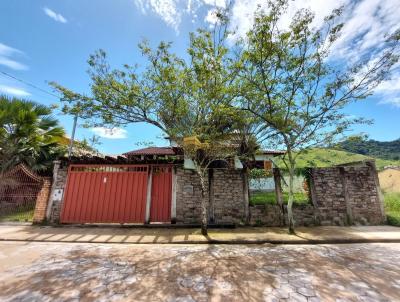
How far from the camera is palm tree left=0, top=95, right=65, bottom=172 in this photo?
9375 millimetres

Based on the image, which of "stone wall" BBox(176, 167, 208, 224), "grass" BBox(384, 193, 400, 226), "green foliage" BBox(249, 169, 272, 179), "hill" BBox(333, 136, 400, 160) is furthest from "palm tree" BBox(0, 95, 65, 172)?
"hill" BBox(333, 136, 400, 160)

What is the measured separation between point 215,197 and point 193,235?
2299 millimetres

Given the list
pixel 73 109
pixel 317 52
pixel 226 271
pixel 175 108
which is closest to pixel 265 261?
pixel 226 271

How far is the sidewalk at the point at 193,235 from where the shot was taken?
21.9 ft

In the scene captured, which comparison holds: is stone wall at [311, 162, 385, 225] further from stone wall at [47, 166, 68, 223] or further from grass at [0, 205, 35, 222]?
grass at [0, 205, 35, 222]

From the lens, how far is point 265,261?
16.1ft

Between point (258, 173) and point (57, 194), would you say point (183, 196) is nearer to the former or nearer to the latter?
point (258, 173)

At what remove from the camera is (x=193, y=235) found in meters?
7.35

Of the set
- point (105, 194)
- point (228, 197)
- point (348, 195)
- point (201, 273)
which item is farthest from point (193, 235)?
point (348, 195)

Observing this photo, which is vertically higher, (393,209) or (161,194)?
(161,194)

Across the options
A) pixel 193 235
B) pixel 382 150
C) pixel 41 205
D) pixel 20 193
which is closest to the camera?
A: pixel 193 235

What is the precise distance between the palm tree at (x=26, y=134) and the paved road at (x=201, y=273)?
5345mm

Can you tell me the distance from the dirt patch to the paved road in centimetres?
962

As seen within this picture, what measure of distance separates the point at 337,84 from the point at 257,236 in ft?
19.5
